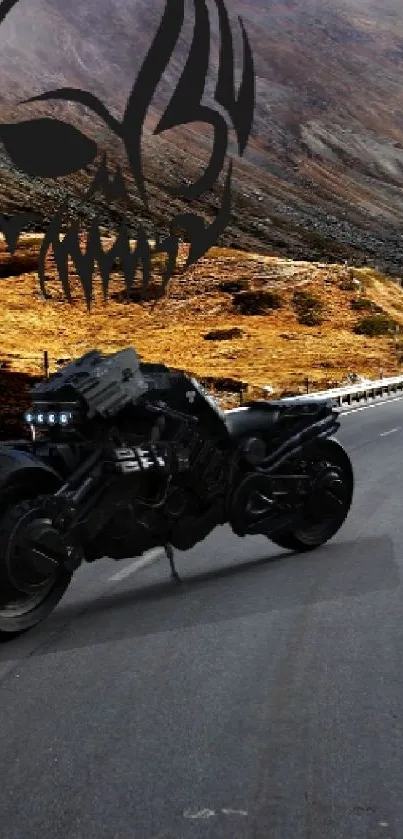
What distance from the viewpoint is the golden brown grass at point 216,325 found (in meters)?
50.8

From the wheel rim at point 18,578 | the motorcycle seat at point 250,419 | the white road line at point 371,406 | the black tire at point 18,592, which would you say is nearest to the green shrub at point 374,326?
the white road line at point 371,406

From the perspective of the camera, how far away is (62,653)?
19.5 ft

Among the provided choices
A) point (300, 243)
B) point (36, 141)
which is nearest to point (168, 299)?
point (300, 243)

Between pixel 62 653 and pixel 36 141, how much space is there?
20405cm

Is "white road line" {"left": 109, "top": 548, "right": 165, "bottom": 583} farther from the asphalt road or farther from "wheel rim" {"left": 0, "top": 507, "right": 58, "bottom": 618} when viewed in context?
"wheel rim" {"left": 0, "top": 507, "right": 58, "bottom": 618}

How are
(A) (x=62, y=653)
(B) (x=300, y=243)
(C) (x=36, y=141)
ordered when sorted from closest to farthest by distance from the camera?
(A) (x=62, y=653), (B) (x=300, y=243), (C) (x=36, y=141)

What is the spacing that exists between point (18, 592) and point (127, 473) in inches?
41.6

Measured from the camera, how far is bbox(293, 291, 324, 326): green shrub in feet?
213

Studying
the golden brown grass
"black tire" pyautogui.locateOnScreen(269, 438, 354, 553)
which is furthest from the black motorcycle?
the golden brown grass

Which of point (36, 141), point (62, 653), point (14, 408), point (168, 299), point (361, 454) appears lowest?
point (36, 141)

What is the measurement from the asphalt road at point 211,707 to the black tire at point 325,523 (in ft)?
1.37

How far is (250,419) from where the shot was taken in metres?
8.09

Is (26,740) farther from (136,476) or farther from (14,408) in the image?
(14,408)

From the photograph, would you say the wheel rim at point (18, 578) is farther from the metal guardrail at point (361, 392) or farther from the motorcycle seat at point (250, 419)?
the metal guardrail at point (361, 392)
